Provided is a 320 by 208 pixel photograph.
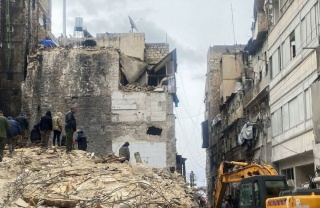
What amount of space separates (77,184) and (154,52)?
24.0 m

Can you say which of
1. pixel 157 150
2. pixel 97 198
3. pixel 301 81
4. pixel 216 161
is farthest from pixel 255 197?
pixel 216 161

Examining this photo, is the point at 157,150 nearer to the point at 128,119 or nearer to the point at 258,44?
the point at 128,119

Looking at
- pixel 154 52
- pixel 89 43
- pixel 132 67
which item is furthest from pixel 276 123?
pixel 89 43

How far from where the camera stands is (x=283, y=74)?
23156mm

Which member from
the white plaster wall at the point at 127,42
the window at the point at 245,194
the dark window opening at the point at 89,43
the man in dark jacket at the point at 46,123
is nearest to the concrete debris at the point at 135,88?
the white plaster wall at the point at 127,42

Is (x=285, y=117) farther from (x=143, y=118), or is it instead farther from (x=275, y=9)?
(x=143, y=118)

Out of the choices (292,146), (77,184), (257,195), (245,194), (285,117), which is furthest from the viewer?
(285,117)

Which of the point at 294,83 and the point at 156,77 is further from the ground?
the point at 156,77

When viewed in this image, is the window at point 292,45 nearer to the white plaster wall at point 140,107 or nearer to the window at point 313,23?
the window at point 313,23

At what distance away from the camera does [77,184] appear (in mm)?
13938

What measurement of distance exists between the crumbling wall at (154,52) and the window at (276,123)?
1339 cm

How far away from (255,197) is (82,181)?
189 inches

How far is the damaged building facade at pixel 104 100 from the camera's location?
31109 millimetres

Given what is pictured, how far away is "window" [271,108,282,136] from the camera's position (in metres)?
23.7
